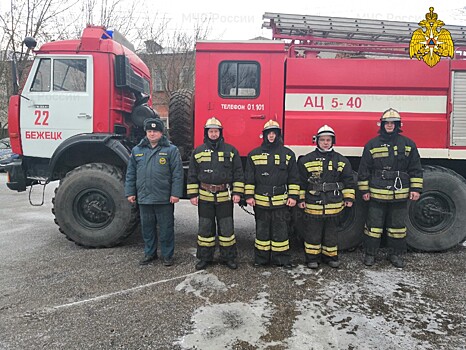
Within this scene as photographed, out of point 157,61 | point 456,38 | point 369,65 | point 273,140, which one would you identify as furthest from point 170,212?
point 157,61

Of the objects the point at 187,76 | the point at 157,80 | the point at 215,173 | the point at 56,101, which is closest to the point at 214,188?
the point at 215,173

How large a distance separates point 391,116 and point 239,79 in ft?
6.44

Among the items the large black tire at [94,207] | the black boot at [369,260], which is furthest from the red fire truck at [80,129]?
the black boot at [369,260]

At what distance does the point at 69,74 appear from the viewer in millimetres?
5074

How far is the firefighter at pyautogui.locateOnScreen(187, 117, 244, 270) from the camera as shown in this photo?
423cm

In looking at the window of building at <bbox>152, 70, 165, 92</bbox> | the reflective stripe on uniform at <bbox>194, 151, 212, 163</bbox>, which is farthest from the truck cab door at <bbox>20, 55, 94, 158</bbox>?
the window of building at <bbox>152, 70, 165, 92</bbox>

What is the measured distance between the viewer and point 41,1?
16.6 metres

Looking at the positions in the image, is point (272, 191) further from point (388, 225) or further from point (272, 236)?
point (388, 225)

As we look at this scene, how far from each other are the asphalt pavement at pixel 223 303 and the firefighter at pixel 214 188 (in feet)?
0.90

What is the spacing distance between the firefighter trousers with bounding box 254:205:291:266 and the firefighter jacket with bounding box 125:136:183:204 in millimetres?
1061

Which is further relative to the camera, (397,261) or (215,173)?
(397,261)

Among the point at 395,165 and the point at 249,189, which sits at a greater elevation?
the point at 395,165

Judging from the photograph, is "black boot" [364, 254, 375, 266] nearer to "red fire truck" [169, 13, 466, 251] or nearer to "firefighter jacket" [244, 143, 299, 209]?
"red fire truck" [169, 13, 466, 251]

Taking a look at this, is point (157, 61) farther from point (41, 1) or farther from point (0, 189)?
point (0, 189)
